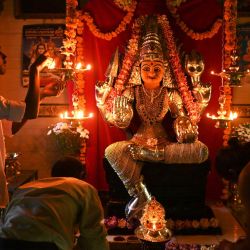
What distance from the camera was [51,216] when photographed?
205 cm

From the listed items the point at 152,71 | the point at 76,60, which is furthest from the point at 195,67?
the point at 76,60

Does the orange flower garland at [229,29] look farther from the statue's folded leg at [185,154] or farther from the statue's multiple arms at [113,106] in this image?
the statue's multiple arms at [113,106]

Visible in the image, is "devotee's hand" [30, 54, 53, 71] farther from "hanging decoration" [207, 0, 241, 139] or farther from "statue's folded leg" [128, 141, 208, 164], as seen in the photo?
"hanging decoration" [207, 0, 241, 139]

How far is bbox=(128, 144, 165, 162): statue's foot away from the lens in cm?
425

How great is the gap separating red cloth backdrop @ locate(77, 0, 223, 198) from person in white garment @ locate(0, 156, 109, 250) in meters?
3.04

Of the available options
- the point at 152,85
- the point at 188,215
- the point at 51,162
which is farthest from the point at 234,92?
the point at 51,162

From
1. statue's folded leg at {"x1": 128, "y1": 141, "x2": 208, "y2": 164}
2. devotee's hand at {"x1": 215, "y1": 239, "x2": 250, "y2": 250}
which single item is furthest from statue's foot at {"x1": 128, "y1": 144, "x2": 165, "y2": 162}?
devotee's hand at {"x1": 215, "y1": 239, "x2": 250, "y2": 250}

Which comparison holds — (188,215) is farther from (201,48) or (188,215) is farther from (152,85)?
(201,48)

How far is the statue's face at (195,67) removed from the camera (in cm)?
480

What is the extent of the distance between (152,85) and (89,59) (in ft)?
3.12

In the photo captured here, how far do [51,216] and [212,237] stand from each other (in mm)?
2464

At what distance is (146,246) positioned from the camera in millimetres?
3092

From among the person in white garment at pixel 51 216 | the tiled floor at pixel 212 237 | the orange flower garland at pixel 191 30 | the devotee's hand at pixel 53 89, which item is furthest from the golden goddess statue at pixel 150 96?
the person in white garment at pixel 51 216

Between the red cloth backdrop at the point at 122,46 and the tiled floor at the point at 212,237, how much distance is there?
0.85 m
